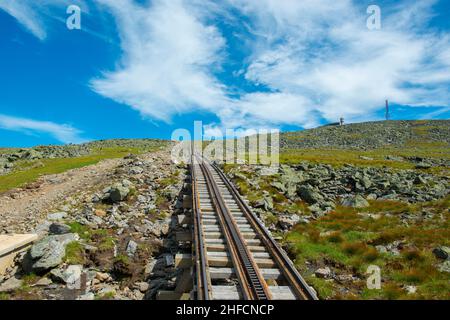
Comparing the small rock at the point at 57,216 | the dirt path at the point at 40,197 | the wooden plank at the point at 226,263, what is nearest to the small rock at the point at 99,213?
the small rock at the point at 57,216

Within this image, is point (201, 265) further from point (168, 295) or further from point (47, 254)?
point (47, 254)

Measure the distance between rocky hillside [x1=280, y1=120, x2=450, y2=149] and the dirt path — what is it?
75.4 m

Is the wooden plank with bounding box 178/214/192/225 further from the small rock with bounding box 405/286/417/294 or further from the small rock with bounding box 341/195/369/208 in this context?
the small rock with bounding box 341/195/369/208

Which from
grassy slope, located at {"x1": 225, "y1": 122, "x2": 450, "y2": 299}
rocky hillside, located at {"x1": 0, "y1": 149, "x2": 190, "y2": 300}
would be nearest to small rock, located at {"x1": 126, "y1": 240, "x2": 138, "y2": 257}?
rocky hillside, located at {"x1": 0, "y1": 149, "x2": 190, "y2": 300}

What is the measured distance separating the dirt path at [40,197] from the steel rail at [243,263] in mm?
10679

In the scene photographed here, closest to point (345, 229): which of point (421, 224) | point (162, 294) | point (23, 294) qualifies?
point (421, 224)

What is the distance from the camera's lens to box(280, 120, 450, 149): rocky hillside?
346 feet

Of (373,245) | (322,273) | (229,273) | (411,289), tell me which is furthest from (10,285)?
(373,245)

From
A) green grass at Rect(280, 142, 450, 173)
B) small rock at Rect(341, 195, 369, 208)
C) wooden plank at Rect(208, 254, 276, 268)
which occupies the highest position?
green grass at Rect(280, 142, 450, 173)

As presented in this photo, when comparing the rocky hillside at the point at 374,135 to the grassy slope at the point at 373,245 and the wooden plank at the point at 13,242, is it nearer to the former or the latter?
the grassy slope at the point at 373,245

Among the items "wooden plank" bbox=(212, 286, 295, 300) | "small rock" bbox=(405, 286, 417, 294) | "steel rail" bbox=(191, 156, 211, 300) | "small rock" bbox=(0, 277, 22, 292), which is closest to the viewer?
"steel rail" bbox=(191, 156, 211, 300)

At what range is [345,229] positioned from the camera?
1722cm

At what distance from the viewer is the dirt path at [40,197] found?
19.1 metres
